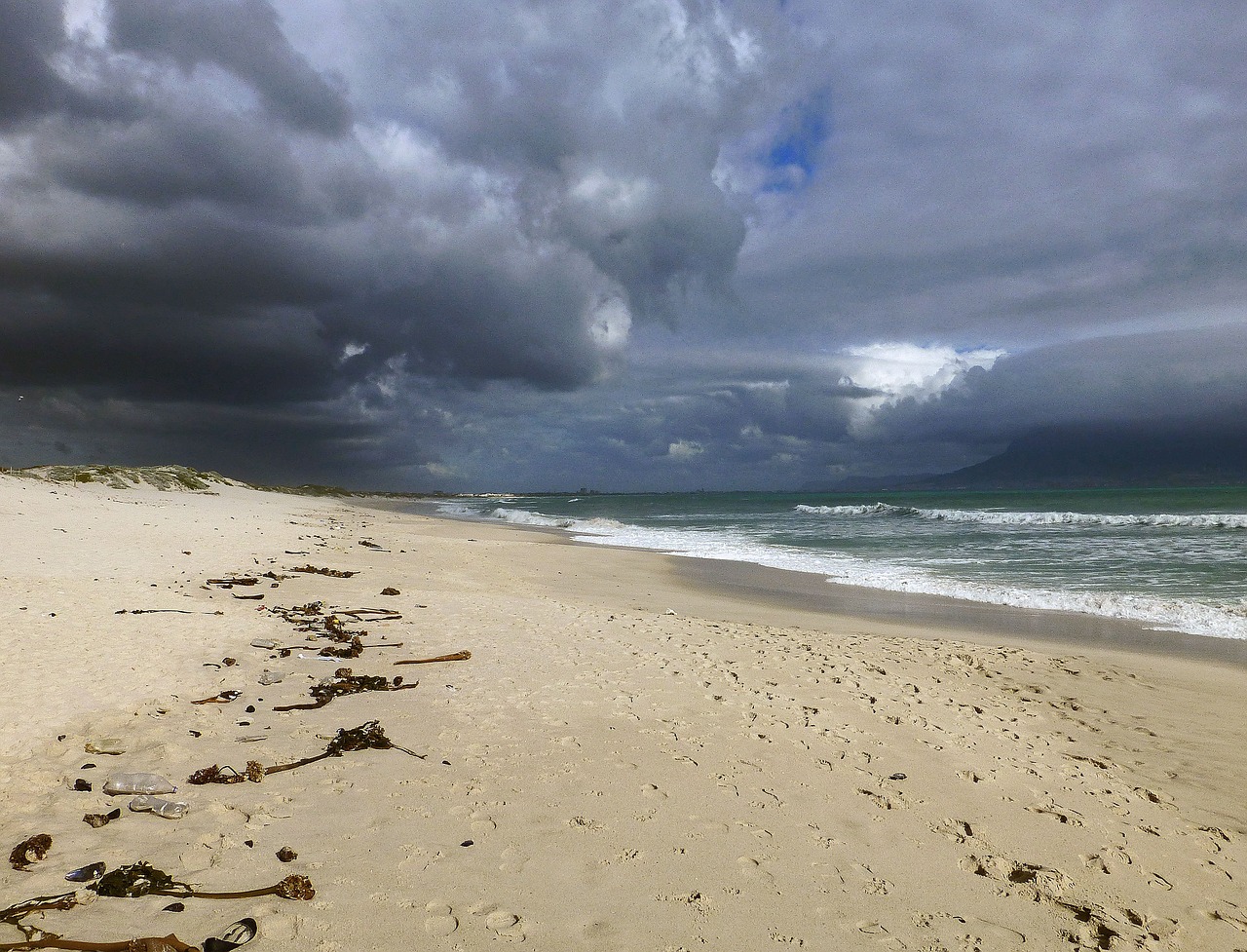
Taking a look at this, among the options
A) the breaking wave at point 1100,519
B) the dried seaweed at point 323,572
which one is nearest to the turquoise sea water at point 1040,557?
the breaking wave at point 1100,519

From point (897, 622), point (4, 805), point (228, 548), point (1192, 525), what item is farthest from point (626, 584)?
point (1192, 525)

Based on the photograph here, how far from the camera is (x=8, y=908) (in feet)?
→ 10.1

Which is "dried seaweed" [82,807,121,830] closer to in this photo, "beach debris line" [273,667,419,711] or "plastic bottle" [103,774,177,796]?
"plastic bottle" [103,774,177,796]

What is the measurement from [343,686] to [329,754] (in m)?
1.77

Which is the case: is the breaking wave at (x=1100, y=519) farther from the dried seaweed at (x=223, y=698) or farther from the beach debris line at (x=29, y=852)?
the beach debris line at (x=29, y=852)

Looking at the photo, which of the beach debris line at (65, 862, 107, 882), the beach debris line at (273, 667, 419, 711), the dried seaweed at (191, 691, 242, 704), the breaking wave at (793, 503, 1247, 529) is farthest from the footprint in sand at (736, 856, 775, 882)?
the breaking wave at (793, 503, 1247, 529)

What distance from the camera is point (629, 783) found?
4863 mm

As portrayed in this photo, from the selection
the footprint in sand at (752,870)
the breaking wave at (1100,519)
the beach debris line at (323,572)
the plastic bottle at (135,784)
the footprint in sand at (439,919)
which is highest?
the breaking wave at (1100,519)

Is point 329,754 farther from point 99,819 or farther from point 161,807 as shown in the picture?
point 99,819

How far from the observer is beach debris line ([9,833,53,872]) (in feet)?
11.3

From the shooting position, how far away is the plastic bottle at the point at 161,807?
406 cm

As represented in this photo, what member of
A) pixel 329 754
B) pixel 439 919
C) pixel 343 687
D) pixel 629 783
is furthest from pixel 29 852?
pixel 629 783

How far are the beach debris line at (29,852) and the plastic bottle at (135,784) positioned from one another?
0.64 metres

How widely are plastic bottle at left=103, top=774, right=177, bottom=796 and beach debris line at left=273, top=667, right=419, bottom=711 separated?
168 cm
